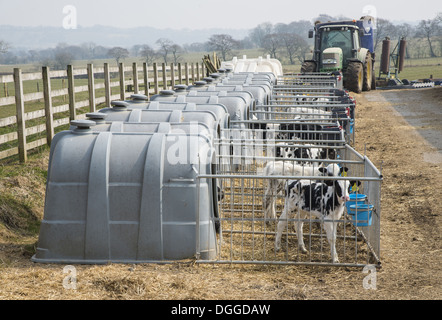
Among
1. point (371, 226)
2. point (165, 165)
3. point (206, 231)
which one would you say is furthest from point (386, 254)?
point (165, 165)

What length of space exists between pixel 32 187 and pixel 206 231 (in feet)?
14.4

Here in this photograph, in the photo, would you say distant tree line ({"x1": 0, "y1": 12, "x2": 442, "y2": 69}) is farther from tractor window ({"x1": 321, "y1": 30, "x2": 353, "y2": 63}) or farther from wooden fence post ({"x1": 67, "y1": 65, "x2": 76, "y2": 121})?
wooden fence post ({"x1": 67, "y1": 65, "x2": 76, "y2": 121})

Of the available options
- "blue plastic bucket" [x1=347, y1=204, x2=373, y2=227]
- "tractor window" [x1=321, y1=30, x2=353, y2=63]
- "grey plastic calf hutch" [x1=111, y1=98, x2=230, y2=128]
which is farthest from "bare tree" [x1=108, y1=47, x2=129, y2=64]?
"blue plastic bucket" [x1=347, y1=204, x2=373, y2=227]

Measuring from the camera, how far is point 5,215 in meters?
8.16

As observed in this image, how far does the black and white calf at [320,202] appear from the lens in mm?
6645

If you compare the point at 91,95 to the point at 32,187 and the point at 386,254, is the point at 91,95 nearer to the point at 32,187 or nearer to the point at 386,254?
the point at 32,187

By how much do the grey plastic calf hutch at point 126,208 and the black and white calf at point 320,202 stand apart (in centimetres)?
107

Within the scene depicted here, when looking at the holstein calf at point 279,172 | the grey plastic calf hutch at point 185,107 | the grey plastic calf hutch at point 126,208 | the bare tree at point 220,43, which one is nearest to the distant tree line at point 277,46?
the bare tree at point 220,43

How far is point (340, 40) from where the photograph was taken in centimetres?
3042

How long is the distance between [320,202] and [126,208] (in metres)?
2.17

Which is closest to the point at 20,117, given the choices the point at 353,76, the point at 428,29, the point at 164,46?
the point at 353,76

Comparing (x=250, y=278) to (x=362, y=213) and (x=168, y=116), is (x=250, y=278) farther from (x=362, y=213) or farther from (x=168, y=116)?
(x=168, y=116)

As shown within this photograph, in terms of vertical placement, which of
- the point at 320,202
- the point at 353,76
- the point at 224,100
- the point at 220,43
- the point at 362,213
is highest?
the point at 220,43

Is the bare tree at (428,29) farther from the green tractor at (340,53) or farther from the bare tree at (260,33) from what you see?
the green tractor at (340,53)
